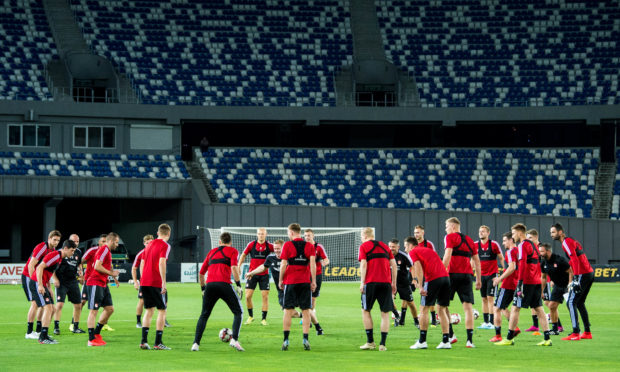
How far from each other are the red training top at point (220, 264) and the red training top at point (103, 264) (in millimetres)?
3104

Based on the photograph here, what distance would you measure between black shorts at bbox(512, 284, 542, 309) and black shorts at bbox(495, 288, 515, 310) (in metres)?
0.32

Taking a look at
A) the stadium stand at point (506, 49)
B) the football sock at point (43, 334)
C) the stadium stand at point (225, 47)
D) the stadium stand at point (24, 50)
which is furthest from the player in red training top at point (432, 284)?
the stadium stand at point (506, 49)

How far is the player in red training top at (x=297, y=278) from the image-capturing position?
16.8 metres

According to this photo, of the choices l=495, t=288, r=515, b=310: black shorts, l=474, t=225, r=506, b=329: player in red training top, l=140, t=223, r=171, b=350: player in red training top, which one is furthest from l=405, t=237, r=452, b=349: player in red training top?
l=474, t=225, r=506, b=329: player in red training top

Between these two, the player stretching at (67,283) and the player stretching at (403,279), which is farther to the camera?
the player stretching at (403,279)

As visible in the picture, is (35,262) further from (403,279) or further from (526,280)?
(526,280)

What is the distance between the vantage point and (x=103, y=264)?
743 inches

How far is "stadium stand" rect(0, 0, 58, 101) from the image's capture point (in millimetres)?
54281

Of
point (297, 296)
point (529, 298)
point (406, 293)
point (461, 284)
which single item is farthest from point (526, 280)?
point (297, 296)

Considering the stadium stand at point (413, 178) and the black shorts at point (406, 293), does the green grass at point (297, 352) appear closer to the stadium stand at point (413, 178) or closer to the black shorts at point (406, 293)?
the black shorts at point (406, 293)

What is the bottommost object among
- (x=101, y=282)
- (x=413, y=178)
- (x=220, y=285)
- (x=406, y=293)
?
(x=406, y=293)

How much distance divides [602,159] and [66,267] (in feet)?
143

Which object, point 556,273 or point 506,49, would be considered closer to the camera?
point 556,273

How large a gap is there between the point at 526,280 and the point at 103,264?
8448 millimetres
